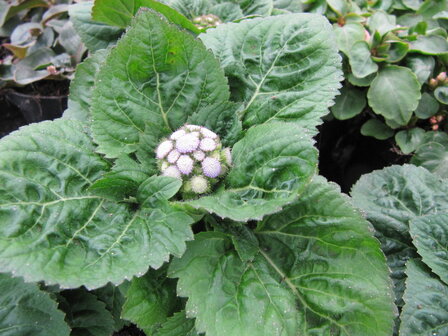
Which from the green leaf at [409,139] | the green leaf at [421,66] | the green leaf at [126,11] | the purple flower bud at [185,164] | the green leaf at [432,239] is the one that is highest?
the green leaf at [126,11]

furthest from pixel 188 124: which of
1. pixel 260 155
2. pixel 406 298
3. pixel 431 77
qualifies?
pixel 431 77

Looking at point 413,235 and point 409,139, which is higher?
point 413,235

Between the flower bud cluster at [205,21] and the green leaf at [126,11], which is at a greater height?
the green leaf at [126,11]

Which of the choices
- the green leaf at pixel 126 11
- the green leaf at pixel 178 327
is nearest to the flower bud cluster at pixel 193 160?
the green leaf at pixel 178 327

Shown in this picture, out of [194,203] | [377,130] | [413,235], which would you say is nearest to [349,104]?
[377,130]

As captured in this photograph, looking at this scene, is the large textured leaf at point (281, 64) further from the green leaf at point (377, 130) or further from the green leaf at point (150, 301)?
the green leaf at point (377, 130)

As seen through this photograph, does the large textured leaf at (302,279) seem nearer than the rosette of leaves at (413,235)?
Yes

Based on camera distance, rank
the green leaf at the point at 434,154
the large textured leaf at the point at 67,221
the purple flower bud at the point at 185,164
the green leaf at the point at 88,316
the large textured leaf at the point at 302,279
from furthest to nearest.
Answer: the green leaf at the point at 434,154 → the green leaf at the point at 88,316 → the purple flower bud at the point at 185,164 → the large textured leaf at the point at 302,279 → the large textured leaf at the point at 67,221

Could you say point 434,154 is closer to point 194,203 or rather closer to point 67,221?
point 194,203
